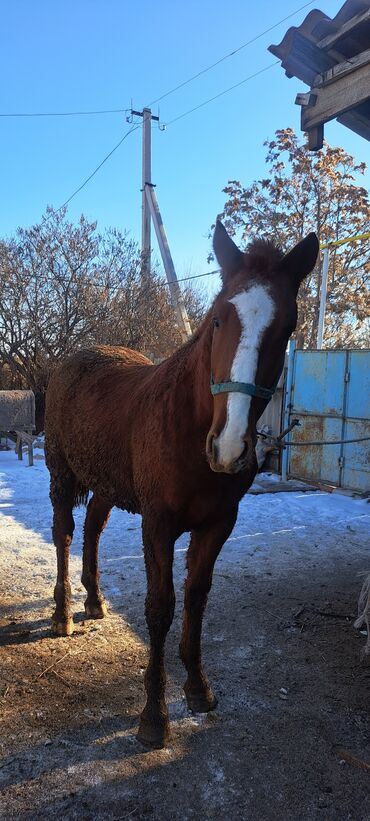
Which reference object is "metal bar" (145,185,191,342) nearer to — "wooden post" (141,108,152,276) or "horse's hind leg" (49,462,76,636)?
"wooden post" (141,108,152,276)

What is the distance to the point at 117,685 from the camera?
297 centimetres

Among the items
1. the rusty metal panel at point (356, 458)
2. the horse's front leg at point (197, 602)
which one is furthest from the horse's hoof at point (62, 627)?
the rusty metal panel at point (356, 458)

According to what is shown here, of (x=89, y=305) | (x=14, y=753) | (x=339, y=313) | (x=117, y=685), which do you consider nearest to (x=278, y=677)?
(x=117, y=685)

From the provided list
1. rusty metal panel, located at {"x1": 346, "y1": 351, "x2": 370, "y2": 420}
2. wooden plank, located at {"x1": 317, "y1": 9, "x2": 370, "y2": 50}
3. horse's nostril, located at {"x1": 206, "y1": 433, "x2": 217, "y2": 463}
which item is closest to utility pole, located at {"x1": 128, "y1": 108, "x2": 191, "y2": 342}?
rusty metal panel, located at {"x1": 346, "y1": 351, "x2": 370, "y2": 420}

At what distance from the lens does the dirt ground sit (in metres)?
2.16

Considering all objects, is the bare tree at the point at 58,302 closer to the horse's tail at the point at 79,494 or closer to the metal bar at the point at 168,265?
the metal bar at the point at 168,265

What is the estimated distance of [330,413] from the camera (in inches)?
313

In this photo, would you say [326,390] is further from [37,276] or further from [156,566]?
[37,276]

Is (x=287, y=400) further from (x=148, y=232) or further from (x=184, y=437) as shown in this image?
(x=148, y=232)

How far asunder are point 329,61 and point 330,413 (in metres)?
5.71

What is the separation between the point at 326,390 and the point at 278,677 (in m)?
5.52

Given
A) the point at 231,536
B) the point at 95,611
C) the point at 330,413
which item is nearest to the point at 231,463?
the point at 95,611

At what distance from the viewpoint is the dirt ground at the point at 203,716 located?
2.16m

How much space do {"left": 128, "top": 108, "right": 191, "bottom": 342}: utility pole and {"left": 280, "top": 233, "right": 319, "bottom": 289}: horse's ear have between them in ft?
40.4
